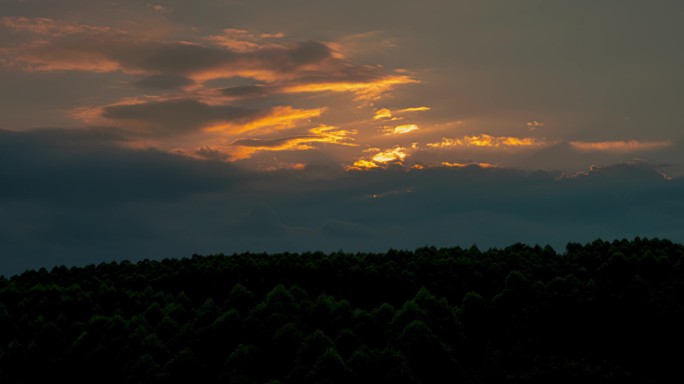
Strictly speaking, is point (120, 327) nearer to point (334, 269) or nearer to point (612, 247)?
point (334, 269)

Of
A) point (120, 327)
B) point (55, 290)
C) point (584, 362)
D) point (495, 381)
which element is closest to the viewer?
point (495, 381)

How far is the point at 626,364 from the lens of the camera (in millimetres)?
24906

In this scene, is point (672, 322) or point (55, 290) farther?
point (55, 290)

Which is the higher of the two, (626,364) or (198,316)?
(198,316)

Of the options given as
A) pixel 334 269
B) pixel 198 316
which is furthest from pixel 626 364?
pixel 334 269

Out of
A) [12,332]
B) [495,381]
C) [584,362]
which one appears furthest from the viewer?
[12,332]

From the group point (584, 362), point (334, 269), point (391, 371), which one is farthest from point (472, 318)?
point (334, 269)

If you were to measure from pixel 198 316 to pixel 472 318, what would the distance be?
8.88 m

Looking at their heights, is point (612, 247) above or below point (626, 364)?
above

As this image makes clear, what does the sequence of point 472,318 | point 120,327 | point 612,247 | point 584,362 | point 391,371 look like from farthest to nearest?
point 612,247 → point 472,318 → point 120,327 → point 584,362 → point 391,371

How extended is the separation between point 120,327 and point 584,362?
13739 mm

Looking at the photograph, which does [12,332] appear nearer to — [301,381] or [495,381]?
[301,381]

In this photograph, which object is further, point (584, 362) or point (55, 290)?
point (55, 290)

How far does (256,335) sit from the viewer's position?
75.6 ft
